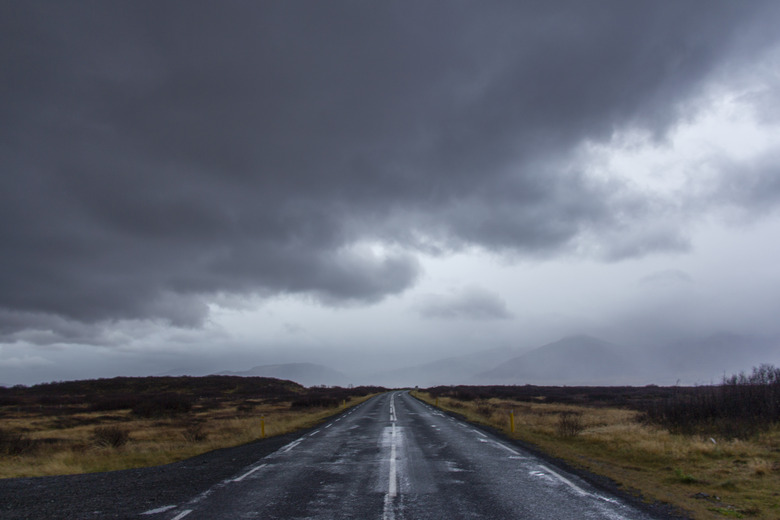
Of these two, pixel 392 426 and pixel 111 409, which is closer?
pixel 392 426

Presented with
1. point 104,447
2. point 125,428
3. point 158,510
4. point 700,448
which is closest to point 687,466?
point 700,448

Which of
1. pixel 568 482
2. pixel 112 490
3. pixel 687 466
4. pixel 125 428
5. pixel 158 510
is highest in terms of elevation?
pixel 158 510

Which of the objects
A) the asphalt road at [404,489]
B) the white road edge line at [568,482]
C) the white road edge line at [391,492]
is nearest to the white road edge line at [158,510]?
the asphalt road at [404,489]

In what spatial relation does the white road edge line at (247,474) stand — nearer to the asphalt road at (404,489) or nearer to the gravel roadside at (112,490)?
the asphalt road at (404,489)

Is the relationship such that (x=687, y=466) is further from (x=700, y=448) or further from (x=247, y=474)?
(x=247, y=474)

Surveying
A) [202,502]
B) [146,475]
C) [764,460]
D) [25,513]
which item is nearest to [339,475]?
[202,502]

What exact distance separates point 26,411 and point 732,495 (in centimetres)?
6104

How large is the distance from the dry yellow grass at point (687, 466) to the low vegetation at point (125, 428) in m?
14.0

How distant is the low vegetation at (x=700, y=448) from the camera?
28.9 feet

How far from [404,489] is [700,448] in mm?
10284

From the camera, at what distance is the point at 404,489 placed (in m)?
9.19

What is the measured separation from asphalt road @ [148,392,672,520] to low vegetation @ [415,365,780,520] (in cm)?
168

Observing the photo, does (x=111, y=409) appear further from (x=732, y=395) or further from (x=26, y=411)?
(x=732, y=395)

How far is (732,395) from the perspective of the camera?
20625 millimetres
